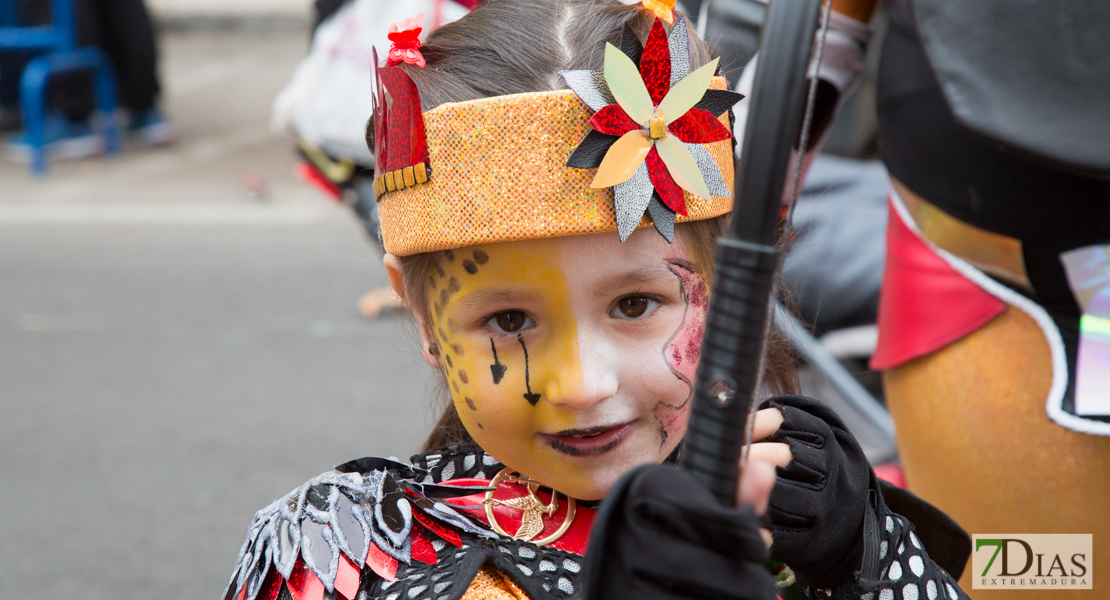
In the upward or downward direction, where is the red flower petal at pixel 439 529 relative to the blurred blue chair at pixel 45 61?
upward

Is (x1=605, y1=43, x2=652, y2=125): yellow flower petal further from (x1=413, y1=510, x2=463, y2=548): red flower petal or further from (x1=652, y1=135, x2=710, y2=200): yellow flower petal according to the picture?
(x1=413, y1=510, x2=463, y2=548): red flower petal

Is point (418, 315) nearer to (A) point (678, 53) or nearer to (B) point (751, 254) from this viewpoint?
(A) point (678, 53)

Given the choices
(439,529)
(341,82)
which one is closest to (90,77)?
(341,82)

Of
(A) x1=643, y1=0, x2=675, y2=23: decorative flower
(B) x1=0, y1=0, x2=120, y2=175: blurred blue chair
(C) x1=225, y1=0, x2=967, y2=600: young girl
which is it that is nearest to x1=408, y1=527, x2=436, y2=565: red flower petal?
(C) x1=225, y1=0, x2=967, y2=600: young girl

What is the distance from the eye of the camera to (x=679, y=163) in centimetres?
119

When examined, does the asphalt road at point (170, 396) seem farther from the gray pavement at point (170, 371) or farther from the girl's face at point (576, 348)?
the girl's face at point (576, 348)

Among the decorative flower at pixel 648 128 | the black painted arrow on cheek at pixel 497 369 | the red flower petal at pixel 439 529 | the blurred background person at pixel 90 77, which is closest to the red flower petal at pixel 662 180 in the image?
the decorative flower at pixel 648 128

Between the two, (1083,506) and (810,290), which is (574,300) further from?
(810,290)

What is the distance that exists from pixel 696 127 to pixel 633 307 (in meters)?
0.22

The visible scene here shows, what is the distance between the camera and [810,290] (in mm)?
3236

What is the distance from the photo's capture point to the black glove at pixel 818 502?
3.89ft

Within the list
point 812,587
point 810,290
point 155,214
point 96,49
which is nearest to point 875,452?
point 810,290

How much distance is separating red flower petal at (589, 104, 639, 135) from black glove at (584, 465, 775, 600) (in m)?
0.47

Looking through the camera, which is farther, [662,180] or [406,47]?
[406,47]
